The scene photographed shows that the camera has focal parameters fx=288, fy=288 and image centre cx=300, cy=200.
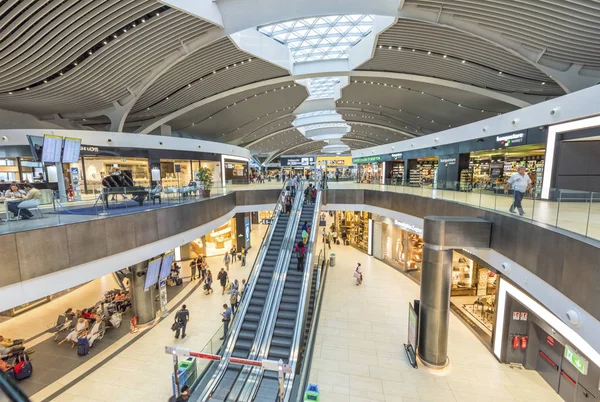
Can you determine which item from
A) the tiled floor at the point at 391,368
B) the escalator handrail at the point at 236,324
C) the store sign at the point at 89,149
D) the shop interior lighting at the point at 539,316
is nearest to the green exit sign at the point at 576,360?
the shop interior lighting at the point at 539,316

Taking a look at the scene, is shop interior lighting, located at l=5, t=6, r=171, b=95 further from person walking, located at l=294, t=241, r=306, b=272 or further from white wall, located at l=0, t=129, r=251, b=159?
person walking, located at l=294, t=241, r=306, b=272

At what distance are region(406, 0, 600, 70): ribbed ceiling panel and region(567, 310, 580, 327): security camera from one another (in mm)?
11287

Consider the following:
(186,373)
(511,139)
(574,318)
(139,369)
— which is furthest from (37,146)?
(511,139)

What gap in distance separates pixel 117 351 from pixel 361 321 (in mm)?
8943

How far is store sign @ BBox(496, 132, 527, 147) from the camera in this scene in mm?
12760

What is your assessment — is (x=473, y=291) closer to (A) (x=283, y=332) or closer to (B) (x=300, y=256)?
(B) (x=300, y=256)

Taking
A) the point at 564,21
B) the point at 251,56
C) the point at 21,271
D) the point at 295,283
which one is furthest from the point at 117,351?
the point at 564,21

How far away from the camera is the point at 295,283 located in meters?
10.9

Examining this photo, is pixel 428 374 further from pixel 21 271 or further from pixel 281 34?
pixel 281 34

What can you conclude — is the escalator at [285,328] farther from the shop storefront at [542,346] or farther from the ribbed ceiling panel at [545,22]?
the ribbed ceiling panel at [545,22]

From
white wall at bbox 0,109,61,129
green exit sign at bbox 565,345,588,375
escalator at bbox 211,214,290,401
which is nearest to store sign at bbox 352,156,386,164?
escalator at bbox 211,214,290,401

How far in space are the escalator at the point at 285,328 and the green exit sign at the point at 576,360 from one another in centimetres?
733

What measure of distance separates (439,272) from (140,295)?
36.7 feet

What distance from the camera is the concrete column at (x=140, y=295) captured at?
11.6m
